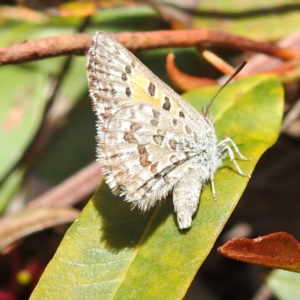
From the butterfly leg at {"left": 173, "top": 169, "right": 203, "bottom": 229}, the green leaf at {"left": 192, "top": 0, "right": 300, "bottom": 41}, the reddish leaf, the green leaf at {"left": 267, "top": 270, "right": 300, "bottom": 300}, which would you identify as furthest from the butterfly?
the green leaf at {"left": 192, "top": 0, "right": 300, "bottom": 41}

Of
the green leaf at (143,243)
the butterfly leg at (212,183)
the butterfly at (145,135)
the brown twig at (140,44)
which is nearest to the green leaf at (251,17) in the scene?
the brown twig at (140,44)

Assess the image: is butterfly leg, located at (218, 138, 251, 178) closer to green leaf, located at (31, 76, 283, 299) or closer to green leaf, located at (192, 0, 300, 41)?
green leaf, located at (31, 76, 283, 299)

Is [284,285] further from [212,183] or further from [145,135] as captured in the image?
[145,135]

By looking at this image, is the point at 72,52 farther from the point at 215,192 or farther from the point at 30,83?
the point at 30,83

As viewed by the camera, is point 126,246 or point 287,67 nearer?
point 126,246

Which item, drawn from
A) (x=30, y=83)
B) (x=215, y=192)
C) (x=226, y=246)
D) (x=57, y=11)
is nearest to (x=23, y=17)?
(x=30, y=83)

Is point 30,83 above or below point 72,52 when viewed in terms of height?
below
